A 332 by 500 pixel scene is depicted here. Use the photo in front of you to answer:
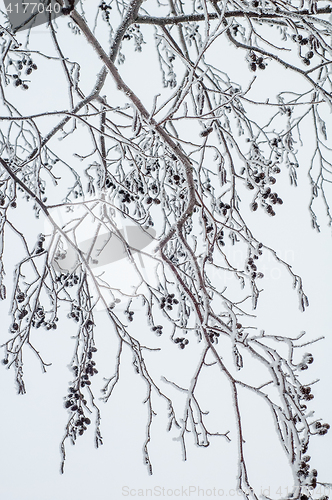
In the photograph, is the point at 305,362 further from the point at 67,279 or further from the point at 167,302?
the point at 67,279

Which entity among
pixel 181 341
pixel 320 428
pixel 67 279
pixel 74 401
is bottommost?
pixel 320 428

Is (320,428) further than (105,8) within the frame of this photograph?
No

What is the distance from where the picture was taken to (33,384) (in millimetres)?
3410

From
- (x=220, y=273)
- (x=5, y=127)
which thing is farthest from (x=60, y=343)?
(x=5, y=127)

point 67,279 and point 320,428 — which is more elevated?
point 67,279

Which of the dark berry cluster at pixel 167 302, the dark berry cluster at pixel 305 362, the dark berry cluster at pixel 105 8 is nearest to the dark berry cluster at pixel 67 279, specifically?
the dark berry cluster at pixel 167 302

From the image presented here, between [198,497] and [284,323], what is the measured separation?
5.55 ft

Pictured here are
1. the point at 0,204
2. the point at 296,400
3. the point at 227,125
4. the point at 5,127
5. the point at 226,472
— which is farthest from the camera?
the point at 226,472

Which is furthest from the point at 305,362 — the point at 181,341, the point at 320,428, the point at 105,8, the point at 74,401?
the point at 105,8

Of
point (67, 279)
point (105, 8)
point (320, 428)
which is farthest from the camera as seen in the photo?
point (105, 8)

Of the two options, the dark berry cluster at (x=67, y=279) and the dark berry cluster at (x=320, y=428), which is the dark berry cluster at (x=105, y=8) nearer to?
the dark berry cluster at (x=67, y=279)

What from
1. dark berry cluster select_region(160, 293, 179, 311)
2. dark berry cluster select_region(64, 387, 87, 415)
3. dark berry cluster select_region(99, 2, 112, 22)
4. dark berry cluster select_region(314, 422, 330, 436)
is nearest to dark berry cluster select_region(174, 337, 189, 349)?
dark berry cluster select_region(160, 293, 179, 311)

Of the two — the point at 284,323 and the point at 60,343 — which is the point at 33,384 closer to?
the point at 60,343

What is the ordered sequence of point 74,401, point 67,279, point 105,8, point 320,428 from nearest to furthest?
point 320,428 → point 74,401 → point 67,279 → point 105,8
